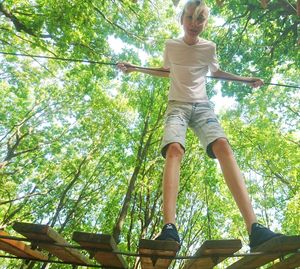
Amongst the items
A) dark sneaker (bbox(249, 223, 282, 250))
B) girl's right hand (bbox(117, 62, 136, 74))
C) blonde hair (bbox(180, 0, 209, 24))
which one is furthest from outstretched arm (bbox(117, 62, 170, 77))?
dark sneaker (bbox(249, 223, 282, 250))

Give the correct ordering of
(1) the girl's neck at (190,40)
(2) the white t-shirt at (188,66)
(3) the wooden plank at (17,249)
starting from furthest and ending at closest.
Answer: (1) the girl's neck at (190,40) < (2) the white t-shirt at (188,66) < (3) the wooden plank at (17,249)

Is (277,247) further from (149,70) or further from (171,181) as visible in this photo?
(149,70)

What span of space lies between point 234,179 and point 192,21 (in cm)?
159

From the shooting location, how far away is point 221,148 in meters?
2.69

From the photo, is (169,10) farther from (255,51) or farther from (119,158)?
(119,158)

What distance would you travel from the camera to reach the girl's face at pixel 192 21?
297 centimetres

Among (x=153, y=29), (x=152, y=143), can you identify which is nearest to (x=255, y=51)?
(x=153, y=29)

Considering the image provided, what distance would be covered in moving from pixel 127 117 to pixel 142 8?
5566mm

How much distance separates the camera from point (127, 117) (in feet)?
47.9

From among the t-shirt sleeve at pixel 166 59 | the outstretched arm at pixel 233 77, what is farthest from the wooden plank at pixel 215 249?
the t-shirt sleeve at pixel 166 59

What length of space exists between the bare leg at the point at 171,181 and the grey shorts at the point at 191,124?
8 cm

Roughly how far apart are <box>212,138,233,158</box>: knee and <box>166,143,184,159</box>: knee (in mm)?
312

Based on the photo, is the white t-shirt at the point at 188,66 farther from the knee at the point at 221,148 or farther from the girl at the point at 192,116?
the knee at the point at 221,148

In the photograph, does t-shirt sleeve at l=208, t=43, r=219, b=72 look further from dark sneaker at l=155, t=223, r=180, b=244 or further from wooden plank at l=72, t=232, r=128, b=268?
wooden plank at l=72, t=232, r=128, b=268
